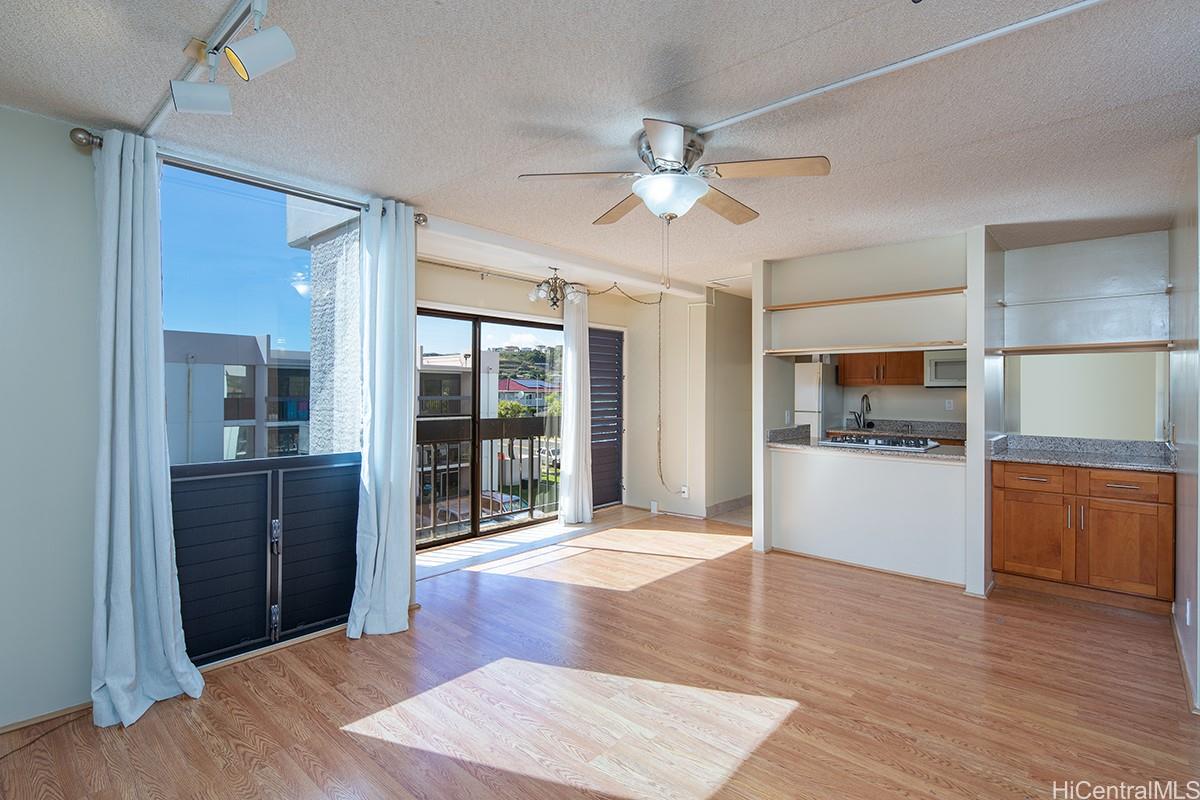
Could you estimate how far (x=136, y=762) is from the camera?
2.20 meters

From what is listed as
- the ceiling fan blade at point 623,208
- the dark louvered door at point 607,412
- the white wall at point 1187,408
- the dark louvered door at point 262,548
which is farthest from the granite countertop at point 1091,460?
the dark louvered door at point 262,548

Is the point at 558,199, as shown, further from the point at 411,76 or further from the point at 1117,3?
the point at 1117,3

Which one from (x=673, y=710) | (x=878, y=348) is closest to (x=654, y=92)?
(x=673, y=710)

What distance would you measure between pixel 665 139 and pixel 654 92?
0.61 ft

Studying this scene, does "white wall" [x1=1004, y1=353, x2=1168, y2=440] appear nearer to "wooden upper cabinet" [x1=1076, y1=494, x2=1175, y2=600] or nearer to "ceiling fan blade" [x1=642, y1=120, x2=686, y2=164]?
"wooden upper cabinet" [x1=1076, y1=494, x2=1175, y2=600]

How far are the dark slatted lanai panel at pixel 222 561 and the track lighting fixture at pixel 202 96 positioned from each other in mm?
1731

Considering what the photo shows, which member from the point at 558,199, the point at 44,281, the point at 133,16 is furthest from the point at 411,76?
the point at 44,281

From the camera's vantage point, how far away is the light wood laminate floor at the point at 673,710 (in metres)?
2.11

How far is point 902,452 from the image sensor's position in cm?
447

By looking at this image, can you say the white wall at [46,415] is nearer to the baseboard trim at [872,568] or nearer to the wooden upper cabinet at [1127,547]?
the baseboard trim at [872,568]

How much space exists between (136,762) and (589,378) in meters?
4.64

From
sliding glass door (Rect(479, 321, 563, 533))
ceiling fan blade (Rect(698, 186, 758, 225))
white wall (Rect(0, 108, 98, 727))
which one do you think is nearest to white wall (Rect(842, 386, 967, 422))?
sliding glass door (Rect(479, 321, 563, 533))

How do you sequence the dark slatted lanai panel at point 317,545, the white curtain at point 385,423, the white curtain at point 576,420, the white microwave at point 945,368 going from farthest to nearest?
the white curtain at point 576,420, the white microwave at point 945,368, the white curtain at point 385,423, the dark slatted lanai panel at point 317,545

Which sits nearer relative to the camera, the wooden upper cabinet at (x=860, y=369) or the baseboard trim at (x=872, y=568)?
the baseboard trim at (x=872, y=568)
